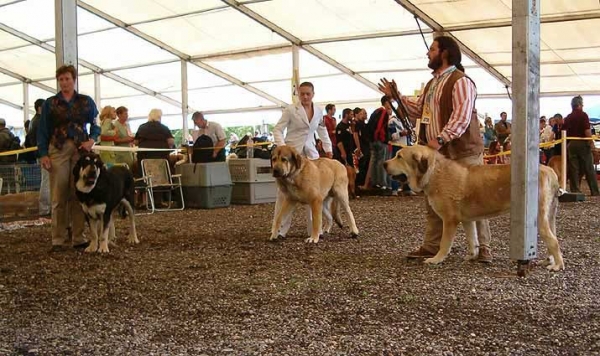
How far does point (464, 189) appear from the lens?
5000 mm

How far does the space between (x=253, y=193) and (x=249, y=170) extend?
18.0 inches

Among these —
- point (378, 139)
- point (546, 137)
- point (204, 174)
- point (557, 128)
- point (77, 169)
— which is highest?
point (557, 128)

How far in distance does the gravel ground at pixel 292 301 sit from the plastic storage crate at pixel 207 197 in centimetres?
454

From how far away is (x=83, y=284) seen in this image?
4793mm

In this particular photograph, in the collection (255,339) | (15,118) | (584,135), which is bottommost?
(255,339)

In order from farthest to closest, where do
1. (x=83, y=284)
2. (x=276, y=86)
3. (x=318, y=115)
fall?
(x=276, y=86) < (x=318, y=115) < (x=83, y=284)

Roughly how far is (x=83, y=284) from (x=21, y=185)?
5908 mm

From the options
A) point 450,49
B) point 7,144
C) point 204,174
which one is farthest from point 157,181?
point 450,49

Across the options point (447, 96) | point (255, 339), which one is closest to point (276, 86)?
point (447, 96)

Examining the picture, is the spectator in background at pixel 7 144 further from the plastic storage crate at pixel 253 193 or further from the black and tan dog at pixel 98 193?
the black and tan dog at pixel 98 193

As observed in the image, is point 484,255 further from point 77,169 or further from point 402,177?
point 77,169

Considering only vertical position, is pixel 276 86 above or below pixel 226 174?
above

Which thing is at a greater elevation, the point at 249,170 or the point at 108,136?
the point at 108,136

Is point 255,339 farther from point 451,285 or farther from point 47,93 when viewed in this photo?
point 47,93
